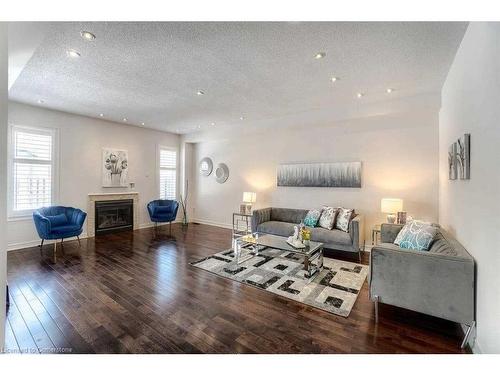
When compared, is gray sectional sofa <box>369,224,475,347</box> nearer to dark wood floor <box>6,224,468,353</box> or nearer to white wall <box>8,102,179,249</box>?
dark wood floor <box>6,224,468,353</box>

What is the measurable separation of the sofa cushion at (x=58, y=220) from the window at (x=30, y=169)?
2.05ft

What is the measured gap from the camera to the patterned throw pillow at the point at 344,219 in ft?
13.8

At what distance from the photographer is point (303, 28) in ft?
6.91

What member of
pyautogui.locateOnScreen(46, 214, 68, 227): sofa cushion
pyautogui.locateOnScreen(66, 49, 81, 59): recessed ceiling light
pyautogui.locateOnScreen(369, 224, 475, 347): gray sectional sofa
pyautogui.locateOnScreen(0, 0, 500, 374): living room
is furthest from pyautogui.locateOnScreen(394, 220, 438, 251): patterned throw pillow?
pyautogui.locateOnScreen(46, 214, 68, 227): sofa cushion

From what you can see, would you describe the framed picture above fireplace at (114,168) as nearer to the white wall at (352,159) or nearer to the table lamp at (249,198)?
the white wall at (352,159)

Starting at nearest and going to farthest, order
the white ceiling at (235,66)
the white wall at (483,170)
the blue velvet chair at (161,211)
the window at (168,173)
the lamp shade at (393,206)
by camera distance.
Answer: the white wall at (483,170) < the white ceiling at (235,66) < the lamp shade at (393,206) < the blue velvet chair at (161,211) < the window at (168,173)

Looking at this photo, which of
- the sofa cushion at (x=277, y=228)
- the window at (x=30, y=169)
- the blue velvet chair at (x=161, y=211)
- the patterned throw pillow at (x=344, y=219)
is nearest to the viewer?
the patterned throw pillow at (x=344, y=219)

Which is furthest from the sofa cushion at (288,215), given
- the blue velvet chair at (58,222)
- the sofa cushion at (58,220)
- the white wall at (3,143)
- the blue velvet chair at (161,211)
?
the white wall at (3,143)

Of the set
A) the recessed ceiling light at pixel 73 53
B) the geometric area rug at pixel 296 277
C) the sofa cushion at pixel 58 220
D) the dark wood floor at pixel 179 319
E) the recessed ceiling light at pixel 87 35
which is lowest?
the dark wood floor at pixel 179 319

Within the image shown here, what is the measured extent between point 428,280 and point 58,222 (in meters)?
5.69

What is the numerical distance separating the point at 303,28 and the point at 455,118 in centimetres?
206

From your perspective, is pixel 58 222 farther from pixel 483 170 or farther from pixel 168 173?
pixel 483 170

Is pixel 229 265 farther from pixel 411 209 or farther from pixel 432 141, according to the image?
pixel 432 141

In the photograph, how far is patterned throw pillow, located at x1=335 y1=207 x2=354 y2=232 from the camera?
166 inches
